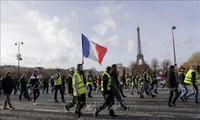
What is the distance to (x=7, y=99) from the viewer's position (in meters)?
14.1

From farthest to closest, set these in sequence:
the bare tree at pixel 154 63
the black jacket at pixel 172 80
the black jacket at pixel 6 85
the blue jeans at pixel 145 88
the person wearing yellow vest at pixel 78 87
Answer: the bare tree at pixel 154 63, the blue jeans at pixel 145 88, the black jacket at pixel 6 85, the black jacket at pixel 172 80, the person wearing yellow vest at pixel 78 87

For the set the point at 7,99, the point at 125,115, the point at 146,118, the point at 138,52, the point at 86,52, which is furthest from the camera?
the point at 138,52

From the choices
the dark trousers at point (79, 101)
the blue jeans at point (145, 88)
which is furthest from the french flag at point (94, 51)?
the dark trousers at point (79, 101)

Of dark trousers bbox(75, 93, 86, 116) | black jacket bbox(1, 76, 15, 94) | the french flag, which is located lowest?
dark trousers bbox(75, 93, 86, 116)

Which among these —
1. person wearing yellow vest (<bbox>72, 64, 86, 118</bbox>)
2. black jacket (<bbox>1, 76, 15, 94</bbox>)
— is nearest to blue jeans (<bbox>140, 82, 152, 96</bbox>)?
black jacket (<bbox>1, 76, 15, 94</bbox>)

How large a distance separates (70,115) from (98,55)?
524 cm

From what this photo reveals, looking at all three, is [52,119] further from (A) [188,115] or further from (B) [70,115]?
(A) [188,115]

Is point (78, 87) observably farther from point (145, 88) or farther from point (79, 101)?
point (145, 88)

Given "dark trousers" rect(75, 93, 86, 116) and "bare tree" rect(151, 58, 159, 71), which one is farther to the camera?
"bare tree" rect(151, 58, 159, 71)

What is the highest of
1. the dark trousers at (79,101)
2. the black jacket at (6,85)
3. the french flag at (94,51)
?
the french flag at (94,51)

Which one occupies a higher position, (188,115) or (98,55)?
(98,55)

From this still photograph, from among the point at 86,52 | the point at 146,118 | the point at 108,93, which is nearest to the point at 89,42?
the point at 86,52

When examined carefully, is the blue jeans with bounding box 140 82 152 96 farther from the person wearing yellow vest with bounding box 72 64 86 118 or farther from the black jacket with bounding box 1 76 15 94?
the person wearing yellow vest with bounding box 72 64 86 118

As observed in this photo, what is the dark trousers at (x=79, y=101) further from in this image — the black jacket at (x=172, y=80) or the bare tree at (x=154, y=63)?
the bare tree at (x=154, y=63)
